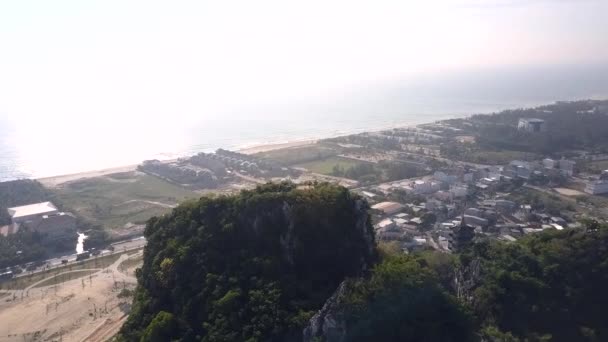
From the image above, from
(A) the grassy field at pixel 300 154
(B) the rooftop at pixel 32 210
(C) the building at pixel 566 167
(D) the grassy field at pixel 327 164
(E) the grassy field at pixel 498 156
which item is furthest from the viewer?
(A) the grassy field at pixel 300 154

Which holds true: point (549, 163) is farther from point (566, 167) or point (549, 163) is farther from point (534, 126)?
point (534, 126)

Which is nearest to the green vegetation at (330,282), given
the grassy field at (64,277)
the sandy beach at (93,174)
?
the grassy field at (64,277)

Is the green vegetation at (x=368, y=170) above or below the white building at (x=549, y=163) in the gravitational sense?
above

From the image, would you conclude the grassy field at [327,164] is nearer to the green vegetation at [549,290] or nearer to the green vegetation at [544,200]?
the green vegetation at [544,200]

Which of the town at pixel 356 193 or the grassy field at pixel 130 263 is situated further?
the grassy field at pixel 130 263

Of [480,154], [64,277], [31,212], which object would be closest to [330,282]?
[64,277]

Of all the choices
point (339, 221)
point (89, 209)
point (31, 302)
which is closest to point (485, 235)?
point (339, 221)

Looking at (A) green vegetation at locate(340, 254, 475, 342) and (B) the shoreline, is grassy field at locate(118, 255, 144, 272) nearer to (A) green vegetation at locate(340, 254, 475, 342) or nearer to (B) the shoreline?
(A) green vegetation at locate(340, 254, 475, 342)
